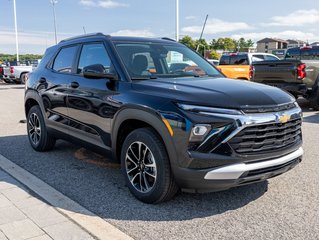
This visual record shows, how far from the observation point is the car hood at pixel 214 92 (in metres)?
3.46

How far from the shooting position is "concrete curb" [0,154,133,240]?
326 centimetres

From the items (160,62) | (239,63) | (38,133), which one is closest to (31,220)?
(160,62)

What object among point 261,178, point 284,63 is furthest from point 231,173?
point 284,63

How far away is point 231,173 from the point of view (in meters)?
3.34

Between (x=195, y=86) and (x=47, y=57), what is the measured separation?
320 cm

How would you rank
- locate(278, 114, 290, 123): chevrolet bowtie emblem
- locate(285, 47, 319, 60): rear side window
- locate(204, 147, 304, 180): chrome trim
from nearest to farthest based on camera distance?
locate(204, 147, 304, 180): chrome trim < locate(278, 114, 290, 123): chevrolet bowtie emblem < locate(285, 47, 319, 60): rear side window

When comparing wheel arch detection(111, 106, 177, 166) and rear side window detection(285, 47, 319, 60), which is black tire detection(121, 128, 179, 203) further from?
rear side window detection(285, 47, 319, 60)

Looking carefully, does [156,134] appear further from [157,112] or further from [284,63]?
[284,63]

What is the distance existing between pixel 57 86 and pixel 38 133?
1149 mm

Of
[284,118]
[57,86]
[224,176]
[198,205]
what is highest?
[57,86]

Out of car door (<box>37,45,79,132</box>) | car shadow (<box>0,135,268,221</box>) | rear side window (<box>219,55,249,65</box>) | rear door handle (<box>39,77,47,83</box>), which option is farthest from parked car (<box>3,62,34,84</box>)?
car shadow (<box>0,135,268,221</box>)

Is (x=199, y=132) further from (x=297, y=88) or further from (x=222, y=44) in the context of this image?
(x=222, y=44)

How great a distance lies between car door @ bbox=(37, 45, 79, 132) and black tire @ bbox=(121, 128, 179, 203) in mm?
1557

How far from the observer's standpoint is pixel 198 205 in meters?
3.89
